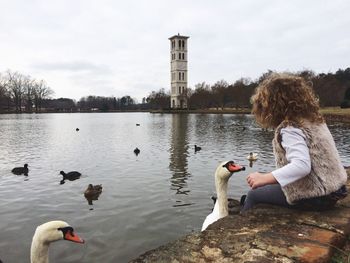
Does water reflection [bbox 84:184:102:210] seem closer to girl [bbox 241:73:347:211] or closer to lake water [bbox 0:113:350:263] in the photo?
lake water [bbox 0:113:350:263]

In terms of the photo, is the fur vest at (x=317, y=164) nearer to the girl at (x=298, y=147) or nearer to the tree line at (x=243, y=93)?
the girl at (x=298, y=147)

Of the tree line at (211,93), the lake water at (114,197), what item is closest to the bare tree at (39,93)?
the tree line at (211,93)

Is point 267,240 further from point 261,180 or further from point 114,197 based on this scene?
point 114,197

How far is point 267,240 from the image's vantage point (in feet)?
9.16

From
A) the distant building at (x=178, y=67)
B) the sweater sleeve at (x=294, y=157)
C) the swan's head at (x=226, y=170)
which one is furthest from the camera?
the distant building at (x=178, y=67)

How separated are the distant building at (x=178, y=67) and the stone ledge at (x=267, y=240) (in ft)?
373

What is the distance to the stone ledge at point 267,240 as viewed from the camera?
2555mm

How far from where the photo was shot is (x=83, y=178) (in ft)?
40.3

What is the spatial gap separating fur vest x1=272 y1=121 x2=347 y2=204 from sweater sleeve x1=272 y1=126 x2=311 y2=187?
0.35 feet

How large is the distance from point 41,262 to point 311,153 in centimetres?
333

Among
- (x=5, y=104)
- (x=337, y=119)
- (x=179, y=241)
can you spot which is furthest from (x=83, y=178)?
(x=5, y=104)

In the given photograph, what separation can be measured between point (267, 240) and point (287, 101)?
1309mm

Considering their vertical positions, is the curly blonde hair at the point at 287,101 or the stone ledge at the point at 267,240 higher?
the curly blonde hair at the point at 287,101

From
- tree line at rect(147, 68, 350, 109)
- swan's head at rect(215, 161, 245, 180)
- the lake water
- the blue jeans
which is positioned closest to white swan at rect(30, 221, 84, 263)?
the lake water
